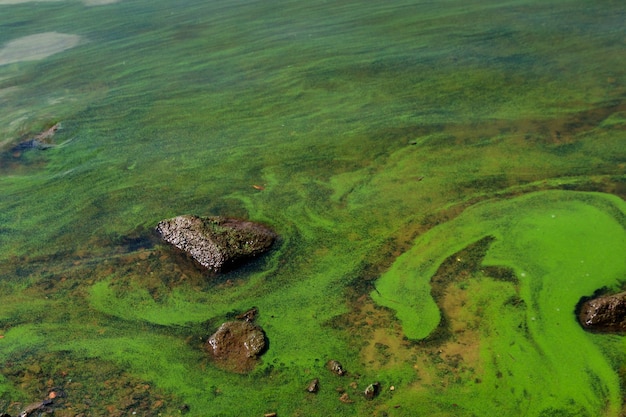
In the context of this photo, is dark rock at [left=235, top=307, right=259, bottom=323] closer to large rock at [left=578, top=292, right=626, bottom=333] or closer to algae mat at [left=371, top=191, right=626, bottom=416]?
algae mat at [left=371, top=191, right=626, bottom=416]

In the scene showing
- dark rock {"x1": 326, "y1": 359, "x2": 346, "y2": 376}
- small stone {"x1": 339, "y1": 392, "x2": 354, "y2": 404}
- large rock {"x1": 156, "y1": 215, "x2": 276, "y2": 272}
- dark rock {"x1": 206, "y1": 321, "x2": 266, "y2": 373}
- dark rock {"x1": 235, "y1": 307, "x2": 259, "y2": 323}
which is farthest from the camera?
large rock {"x1": 156, "y1": 215, "x2": 276, "y2": 272}

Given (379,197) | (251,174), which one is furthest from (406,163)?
(251,174)

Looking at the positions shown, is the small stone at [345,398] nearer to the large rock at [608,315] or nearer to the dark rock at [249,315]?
the dark rock at [249,315]

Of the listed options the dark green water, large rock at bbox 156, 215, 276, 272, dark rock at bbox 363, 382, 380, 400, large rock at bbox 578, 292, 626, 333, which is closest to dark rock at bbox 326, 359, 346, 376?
the dark green water

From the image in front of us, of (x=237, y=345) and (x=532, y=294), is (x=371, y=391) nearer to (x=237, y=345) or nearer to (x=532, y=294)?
(x=237, y=345)

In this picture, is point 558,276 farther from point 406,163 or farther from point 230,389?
point 230,389
